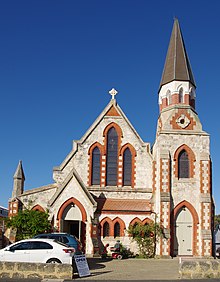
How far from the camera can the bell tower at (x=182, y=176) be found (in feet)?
117

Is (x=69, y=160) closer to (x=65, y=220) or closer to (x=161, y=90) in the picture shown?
(x=65, y=220)

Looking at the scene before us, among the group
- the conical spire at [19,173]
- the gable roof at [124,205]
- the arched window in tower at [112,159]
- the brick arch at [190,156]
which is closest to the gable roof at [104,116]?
the arched window in tower at [112,159]

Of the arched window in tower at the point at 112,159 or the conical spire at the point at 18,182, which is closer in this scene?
the conical spire at the point at 18,182

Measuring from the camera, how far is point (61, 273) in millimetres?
19562

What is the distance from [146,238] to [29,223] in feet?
32.5

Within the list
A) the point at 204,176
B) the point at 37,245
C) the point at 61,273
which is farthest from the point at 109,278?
the point at 204,176

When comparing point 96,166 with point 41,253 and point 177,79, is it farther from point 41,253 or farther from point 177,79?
point 41,253

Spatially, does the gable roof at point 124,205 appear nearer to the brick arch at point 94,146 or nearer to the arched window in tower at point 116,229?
the arched window in tower at point 116,229

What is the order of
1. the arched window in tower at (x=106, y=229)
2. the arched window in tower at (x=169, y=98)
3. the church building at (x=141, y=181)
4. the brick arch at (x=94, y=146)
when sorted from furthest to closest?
the arched window in tower at (x=169, y=98) → the brick arch at (x=94, y=146) → the arched window in tower at (x=106, y=229) → the church building at (x=141, y=181)

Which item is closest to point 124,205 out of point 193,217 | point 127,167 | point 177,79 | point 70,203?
point 127,167

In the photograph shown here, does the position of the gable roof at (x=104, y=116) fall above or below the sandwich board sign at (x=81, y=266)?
above

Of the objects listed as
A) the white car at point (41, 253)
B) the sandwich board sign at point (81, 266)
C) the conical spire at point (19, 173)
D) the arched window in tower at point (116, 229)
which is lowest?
the sandwich board sign at point (81, 266)

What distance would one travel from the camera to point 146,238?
116 ft

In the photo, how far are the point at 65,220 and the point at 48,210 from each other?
182 centimetres
